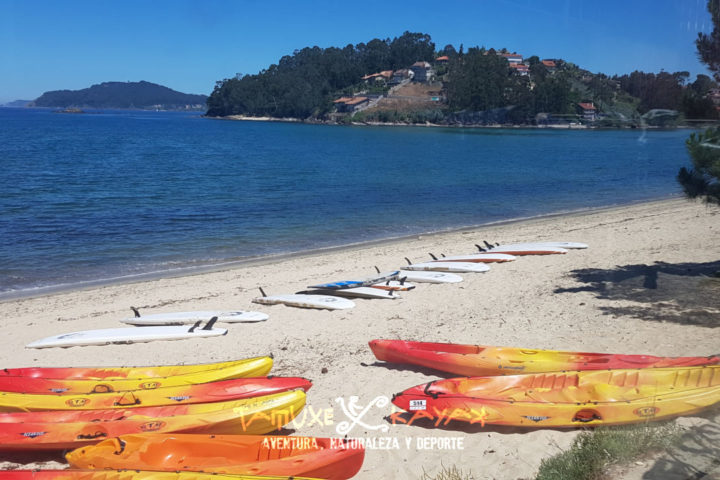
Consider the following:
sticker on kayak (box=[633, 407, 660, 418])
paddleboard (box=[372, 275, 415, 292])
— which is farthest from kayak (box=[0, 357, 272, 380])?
paddleboard (box=[372, 275, 415, 292])

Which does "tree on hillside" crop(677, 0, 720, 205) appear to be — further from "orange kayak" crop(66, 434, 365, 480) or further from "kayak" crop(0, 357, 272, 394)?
"kayak" crop(0, 357, 272, 394)

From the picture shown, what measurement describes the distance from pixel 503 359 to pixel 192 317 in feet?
19.0

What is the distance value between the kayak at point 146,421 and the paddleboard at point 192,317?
3.96 m

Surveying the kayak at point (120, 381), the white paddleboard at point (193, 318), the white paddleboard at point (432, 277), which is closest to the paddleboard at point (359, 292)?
the white paddleboard at point (432, 277)

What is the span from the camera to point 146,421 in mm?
5605

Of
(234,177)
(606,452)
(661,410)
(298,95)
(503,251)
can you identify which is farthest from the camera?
(298,95)

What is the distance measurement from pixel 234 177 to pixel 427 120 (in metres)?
93.8

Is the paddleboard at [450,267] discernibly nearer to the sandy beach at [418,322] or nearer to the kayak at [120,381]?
the sandy beach at [418,322]

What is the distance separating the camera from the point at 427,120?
123m

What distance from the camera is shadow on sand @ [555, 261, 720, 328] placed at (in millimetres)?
8422

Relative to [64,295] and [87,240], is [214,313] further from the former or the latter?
[87,240]

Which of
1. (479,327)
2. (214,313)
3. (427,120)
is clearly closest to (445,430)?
(479,327)

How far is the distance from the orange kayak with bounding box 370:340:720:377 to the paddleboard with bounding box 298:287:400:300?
3327 mm

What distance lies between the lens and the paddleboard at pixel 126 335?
9.02m
